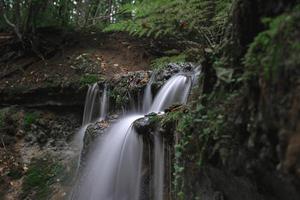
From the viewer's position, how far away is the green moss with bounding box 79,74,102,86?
8773 millimetres

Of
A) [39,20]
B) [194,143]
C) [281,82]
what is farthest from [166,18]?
[39,20]

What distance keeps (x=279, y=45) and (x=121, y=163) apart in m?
3.76

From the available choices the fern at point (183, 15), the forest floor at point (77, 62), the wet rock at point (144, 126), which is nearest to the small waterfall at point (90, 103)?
the forest floor at point (77, 62)

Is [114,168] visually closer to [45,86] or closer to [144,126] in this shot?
[144,126]

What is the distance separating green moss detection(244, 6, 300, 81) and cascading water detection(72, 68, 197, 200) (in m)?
2.65

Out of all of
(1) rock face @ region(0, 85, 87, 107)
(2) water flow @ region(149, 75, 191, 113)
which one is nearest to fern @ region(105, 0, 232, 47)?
(2) water flow @ region(149, 75, 191, 113)

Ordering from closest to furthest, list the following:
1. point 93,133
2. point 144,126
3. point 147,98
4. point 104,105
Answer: point 144,126, point 93,133, point 147,98, point 104,105

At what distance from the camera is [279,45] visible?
2166 mm

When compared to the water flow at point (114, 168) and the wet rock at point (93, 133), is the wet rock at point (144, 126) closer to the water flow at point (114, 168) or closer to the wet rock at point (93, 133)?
the water flow at point (114, 168)

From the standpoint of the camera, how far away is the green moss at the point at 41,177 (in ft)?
23.2

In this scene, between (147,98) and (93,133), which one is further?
(147,98)

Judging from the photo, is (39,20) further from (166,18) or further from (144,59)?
(166,18)

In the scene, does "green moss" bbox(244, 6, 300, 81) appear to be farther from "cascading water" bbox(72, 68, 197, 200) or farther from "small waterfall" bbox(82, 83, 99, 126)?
"small waterfall" bbox(82, 83, 99, 126)

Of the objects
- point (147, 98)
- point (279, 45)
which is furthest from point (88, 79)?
point (279, 45)
